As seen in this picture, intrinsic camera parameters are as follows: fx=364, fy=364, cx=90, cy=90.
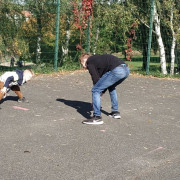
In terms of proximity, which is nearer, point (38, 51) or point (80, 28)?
point (38, 51)

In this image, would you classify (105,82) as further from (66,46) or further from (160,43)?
(160,43)

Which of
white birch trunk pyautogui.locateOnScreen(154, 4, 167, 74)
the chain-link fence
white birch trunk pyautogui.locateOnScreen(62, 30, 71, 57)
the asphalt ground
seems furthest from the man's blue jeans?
white birch trunk pyautogui.locateOnScreen(154, 4, 167, 74)

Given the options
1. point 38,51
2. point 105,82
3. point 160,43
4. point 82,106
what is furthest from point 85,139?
point 160,43

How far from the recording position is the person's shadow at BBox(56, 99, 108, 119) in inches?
285

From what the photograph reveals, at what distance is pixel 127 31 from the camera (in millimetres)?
14438

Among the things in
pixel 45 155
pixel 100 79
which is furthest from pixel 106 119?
pixel 45 155

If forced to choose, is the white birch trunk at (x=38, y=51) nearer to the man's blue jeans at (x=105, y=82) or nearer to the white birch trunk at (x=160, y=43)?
the white birch trunk at (x=160, y=43)

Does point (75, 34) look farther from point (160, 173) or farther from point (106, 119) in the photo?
point (160, 173)

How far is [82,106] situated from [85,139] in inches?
100

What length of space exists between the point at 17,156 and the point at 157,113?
3.78 meters

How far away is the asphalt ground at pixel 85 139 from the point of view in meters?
4.22

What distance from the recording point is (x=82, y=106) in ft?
26.2

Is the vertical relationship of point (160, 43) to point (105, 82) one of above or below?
above

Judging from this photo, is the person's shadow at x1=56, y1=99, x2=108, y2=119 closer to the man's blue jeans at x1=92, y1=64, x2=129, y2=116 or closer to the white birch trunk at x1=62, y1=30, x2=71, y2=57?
the man's blue jeans at x1=92, y1=64, x2=129, y2=116
